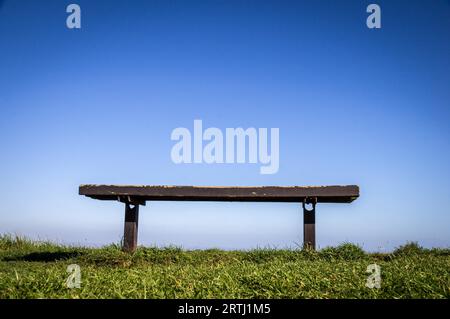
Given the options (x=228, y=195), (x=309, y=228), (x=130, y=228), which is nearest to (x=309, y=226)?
(x=309, y=228)

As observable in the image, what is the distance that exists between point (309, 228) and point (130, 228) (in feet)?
17.0

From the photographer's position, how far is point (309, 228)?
1120 cm

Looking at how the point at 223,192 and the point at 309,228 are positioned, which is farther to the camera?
the point at 309,228

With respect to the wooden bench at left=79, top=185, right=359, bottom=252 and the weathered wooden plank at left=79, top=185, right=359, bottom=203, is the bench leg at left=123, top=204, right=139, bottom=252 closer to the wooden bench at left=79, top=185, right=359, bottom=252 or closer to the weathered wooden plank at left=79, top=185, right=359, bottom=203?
the wooden bench at left=79, top=185, right=359, bottom=252

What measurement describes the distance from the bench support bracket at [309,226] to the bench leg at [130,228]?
491cm

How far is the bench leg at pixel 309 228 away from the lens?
11039 mm

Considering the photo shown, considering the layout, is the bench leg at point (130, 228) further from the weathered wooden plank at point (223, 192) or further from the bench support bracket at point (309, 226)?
the bench support bracket at point (309, 226)

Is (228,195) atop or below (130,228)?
atop

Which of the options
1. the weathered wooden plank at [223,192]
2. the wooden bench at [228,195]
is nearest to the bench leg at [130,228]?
the wooden bench at [228,195]

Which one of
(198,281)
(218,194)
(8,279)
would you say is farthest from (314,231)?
(8,279)

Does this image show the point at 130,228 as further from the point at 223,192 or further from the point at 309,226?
the point at 309,226

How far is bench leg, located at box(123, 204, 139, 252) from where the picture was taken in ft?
37.0

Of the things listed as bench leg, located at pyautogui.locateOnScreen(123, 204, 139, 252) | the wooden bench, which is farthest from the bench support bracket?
bench leg, located at pyautogui.locateOnScreen(123, 204, 139, 252)
